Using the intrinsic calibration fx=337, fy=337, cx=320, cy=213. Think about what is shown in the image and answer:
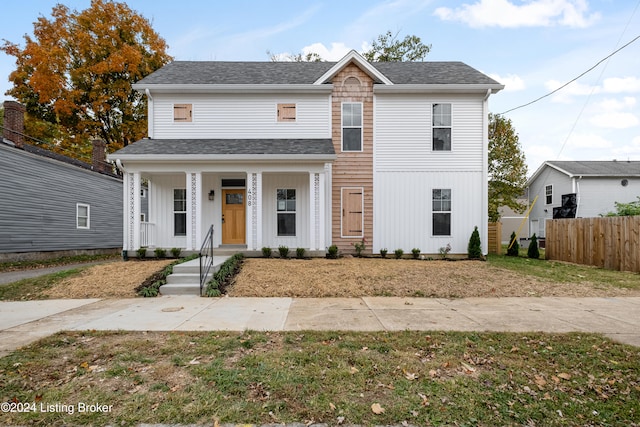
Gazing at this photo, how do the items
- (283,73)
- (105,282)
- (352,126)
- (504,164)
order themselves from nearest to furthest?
1. (105,282)
2. (352,126)
3. (283,73)
4. (504,164)

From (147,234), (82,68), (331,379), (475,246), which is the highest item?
(82,68)

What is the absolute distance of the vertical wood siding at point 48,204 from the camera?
12.7m

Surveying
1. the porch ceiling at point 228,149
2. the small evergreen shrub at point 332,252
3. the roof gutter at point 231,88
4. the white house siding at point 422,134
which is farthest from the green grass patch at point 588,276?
the roof gutter at point 231,88

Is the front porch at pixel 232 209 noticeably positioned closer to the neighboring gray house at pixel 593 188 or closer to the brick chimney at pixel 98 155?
the brick chimney at pixel 98 155

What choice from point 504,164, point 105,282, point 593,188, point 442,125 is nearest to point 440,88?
point 442,125

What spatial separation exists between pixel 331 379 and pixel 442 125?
11150mm

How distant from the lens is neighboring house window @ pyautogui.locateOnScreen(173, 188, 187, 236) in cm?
1197

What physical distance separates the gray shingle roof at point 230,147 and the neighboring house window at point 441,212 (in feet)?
14.2

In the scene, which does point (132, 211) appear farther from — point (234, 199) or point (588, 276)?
point (588, 276)

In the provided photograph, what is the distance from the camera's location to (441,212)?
12273mm

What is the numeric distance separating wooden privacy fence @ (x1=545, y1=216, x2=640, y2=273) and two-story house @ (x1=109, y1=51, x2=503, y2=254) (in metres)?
3.38

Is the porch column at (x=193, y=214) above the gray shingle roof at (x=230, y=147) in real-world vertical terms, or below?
below

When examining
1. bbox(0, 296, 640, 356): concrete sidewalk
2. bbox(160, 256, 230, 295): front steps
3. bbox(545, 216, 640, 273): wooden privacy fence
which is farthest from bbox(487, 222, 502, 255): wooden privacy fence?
bbox(160, 256, 230, 295): front steps

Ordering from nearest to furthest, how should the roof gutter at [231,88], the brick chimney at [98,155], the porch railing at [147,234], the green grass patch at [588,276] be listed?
the green grass patch at [588,276], the porch railing at [147,234], the roof gutter at [231,88], the brick chimney at [98,155]
